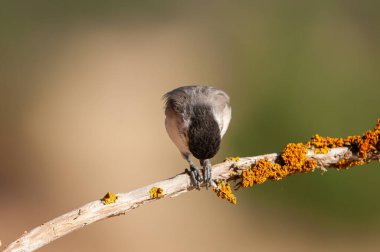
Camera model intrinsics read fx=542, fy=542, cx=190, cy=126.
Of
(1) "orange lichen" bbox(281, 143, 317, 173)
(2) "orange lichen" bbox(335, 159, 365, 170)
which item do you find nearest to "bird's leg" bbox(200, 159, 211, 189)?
(1) "orange lichen" bbox(281, 143, 317, 173)

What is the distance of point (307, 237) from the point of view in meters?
8.88

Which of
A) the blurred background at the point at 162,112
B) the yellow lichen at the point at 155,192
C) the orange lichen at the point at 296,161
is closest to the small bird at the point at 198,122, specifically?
the orange lichen at the point at 296,161

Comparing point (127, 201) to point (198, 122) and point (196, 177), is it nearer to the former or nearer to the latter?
point (196, 177)

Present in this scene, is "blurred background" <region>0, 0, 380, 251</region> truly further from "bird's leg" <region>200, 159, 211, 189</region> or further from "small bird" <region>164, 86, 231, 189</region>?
"bird's leg" <region>200, 159, 211, 189</region>

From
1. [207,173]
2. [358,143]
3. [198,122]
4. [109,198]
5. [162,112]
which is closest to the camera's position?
[109,198]

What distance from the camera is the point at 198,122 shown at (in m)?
4.07

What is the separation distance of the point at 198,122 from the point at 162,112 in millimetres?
7349

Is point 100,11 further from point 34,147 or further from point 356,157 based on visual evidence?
point 356,157

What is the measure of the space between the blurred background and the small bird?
3.86 metres

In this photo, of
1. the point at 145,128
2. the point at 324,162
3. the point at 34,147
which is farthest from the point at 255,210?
the point at 324,162

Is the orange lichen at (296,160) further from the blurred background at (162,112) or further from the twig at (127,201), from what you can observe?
the blurred background at (162,112)

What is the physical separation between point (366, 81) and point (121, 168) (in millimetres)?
4890

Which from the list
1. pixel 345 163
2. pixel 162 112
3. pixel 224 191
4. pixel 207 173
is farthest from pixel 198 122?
pixel 162 112

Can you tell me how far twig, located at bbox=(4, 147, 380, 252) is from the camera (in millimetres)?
3148
